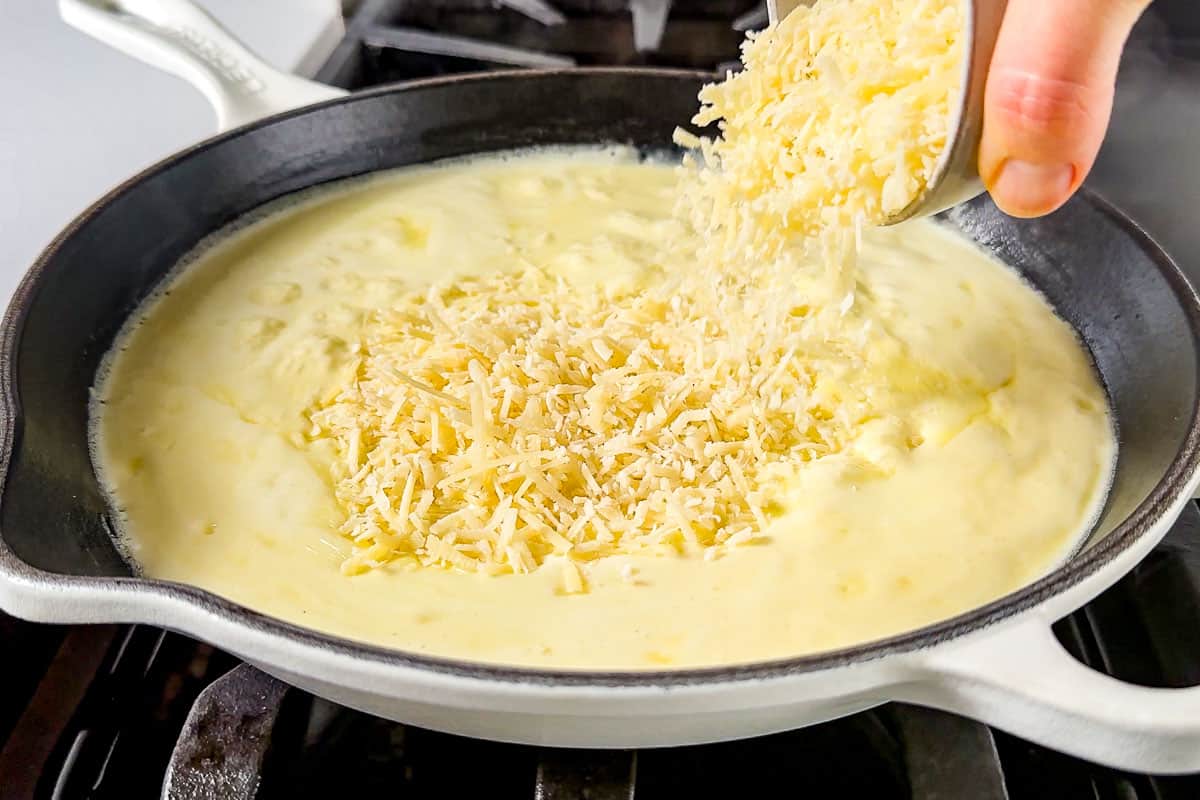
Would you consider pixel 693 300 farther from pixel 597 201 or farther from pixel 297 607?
pixel 297 607

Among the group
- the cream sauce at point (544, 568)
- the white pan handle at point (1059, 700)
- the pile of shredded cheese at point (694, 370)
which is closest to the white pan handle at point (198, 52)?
the cream sauce at point (544, 568)

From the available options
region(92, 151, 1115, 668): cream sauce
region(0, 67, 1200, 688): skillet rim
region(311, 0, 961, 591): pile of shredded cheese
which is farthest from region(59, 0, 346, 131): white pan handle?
region(0, 67, 1200, 688): skillet rim

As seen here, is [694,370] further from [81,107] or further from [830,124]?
[81,107]

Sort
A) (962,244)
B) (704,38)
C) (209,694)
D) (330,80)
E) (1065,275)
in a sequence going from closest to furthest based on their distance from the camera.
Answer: (209,694)
(1065,275)
(962,244)
(330,80)
(704,38)

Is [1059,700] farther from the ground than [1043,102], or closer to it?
closer to it

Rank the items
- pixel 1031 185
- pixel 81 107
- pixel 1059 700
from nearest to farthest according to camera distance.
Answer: pixel 1059 700 → pixel 1031 185 → pixel 81 107

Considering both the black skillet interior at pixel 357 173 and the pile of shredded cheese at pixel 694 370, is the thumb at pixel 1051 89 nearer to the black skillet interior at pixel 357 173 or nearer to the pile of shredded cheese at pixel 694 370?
the pile of shredded cheese at pixel 694 370

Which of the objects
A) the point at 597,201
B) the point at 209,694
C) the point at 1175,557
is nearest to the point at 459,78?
the point at 597,201

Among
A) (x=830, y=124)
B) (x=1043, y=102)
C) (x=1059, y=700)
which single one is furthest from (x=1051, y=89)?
(x=1059, y=700)
